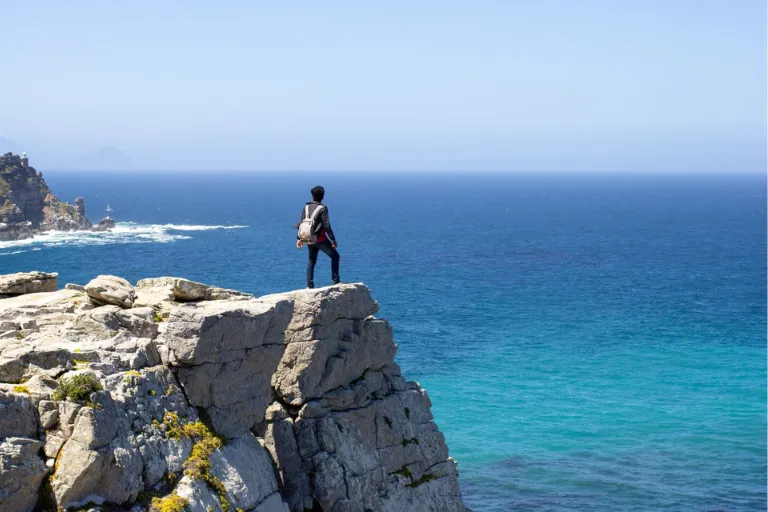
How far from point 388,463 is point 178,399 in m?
7.69

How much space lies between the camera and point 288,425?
23.2 metres

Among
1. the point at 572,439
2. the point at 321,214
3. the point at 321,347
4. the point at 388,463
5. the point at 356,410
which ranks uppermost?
the point at 321,214

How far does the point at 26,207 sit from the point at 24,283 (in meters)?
153

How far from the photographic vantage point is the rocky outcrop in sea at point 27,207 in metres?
159

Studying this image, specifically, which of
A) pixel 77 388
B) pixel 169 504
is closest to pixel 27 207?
pixel 77 388

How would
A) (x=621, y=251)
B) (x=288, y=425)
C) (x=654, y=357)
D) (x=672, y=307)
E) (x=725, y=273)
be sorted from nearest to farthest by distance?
(x=288, y=425) < (x=654, y=357) < (x=672, y=307) < (x=725, y=273) < (x=621, y=251)

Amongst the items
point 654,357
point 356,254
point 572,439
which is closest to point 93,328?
point 572,439

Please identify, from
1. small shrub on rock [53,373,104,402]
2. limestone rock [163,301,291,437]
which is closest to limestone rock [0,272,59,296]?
limestone rock [163,301,291,437]

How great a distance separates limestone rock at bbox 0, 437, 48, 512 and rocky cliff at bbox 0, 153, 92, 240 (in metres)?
150

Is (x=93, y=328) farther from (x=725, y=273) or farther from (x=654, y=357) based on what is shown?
(x=725, y=273)

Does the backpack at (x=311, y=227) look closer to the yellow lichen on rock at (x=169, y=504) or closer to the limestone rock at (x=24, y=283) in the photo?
the limestone rock at (x=24, y=283)

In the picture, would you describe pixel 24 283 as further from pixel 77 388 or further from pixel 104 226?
pixel 104 226

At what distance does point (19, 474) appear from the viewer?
16.4 m

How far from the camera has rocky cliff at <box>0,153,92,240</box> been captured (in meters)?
159
